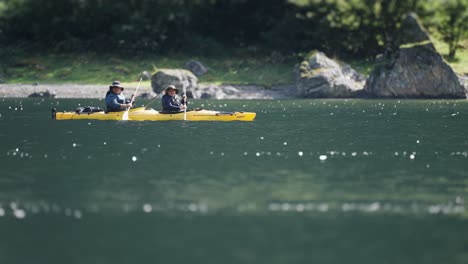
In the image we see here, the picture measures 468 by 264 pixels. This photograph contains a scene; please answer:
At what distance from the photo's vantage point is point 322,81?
58.5m

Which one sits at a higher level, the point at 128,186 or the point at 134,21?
the point at 134,21

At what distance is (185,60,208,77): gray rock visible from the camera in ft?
213

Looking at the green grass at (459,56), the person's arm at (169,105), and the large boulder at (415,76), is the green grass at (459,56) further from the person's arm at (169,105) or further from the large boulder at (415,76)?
the person's arm at (169,105)

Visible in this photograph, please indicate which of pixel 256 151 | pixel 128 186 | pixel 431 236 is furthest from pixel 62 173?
pixel 431 236

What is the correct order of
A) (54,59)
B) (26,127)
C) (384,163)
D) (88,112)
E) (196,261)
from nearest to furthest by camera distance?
(196,261) < (384,163) < (26,127) < (88,112) < (54,59)

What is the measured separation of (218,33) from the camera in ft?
244

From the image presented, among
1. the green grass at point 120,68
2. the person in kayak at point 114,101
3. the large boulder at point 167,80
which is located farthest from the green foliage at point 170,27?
the person in kayak at point 114,101

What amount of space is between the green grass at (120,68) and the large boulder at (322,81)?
325 centimetres

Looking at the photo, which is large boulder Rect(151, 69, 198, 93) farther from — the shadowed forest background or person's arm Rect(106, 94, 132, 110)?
person's arm Rect(106, 94, 132, 110)

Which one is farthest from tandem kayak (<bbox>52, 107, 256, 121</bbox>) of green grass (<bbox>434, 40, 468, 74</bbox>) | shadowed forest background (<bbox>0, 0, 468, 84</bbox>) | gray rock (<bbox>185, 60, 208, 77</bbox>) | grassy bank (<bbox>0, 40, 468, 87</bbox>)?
green grass (<bbox>434, 40, 468, 74</bbox>)

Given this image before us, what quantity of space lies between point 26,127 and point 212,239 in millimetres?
21843

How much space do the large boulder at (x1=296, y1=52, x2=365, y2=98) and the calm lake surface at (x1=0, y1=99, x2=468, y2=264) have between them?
84.5 ft

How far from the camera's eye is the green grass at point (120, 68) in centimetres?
6338

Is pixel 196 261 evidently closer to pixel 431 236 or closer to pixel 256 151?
pixel 431 236
